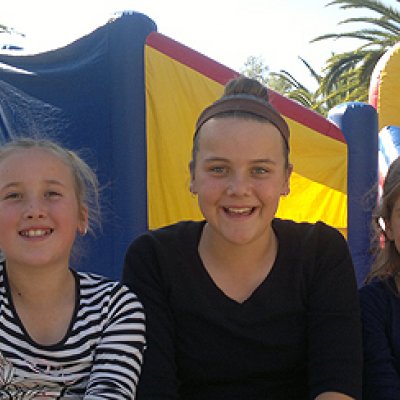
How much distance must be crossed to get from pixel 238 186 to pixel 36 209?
458 millimetres

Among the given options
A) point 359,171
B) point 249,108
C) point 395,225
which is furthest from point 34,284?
point 359,171

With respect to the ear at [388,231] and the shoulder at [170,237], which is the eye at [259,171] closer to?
the shoulder at [170,237]

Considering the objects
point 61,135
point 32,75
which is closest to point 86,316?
point 61,135

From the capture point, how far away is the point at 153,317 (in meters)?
1.42

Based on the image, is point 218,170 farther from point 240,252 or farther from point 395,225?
point 395,225

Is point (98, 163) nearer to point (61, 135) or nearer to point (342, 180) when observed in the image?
point (61, 135)

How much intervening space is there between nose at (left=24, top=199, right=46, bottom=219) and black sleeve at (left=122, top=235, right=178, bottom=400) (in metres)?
0.25

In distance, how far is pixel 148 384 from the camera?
53.6 inches

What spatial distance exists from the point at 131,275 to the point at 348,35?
9939 millimetres

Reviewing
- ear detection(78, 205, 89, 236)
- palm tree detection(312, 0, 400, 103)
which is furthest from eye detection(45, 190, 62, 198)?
palm tree detection(312, 0, 400, 103)

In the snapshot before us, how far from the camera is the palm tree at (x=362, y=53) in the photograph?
9.64 metres

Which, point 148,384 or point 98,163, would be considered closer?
point 148,384

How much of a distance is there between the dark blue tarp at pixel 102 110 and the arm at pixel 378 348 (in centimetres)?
121

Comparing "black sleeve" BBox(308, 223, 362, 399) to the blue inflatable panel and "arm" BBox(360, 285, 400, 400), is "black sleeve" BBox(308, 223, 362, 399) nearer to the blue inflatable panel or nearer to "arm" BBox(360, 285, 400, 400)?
"arm" BBox(360, 285, 400, 400)
